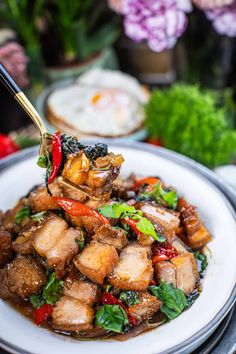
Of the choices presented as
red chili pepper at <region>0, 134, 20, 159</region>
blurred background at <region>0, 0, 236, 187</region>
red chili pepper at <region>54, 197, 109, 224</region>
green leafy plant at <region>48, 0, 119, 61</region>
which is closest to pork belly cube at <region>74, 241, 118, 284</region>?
red chili pepper at <region>54, 197, 109, 224</region>

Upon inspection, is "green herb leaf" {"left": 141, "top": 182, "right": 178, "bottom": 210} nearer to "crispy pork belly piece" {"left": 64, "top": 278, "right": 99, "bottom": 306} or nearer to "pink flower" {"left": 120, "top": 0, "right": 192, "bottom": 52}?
"crispy pork belly piece" {"left": 64, "top": 278, "right": 99, "bottom": 306}

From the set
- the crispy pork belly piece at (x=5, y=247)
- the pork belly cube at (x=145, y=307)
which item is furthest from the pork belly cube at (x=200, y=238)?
the crispy pork belly piece at (x=5, y=247)

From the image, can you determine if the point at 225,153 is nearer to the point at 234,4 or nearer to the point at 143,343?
the point at 234,4

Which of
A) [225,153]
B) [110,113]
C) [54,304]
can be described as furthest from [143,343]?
[110,113]

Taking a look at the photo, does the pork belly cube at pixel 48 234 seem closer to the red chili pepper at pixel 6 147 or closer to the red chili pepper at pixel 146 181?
the red chili pepper at pixel 146 181

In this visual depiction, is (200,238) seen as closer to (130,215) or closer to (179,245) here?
(179,245)

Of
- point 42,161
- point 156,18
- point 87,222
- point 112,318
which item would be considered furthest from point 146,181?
point 156,18
